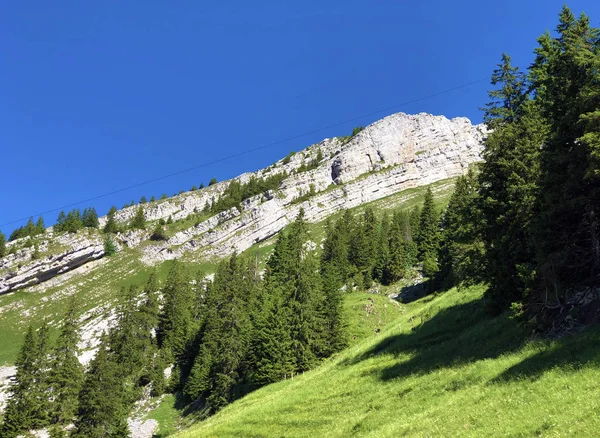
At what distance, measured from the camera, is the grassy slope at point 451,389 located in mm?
12648

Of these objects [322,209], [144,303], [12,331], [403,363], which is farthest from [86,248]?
[403,363]

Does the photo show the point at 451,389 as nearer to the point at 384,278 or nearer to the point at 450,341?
the point at 450,341

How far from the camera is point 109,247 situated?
527ft

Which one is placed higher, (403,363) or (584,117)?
(584,117)

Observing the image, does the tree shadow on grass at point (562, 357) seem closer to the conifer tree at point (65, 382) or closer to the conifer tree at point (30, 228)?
the conifer tree at point (65, 382)

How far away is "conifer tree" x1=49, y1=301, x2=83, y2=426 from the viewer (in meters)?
54.2

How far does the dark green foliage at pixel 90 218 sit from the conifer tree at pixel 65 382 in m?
135

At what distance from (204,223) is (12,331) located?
90914 millimetres

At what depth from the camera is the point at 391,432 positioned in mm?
15867

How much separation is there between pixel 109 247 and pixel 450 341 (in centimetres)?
16012

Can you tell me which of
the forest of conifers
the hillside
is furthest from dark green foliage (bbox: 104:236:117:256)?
the forest of conifers

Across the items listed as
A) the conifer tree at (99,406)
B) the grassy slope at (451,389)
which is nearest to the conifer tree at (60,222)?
the conifer tree at (99,406)

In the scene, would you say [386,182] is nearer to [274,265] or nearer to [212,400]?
[274,265]

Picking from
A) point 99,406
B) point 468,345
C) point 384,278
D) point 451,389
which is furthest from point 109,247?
point 451,389
